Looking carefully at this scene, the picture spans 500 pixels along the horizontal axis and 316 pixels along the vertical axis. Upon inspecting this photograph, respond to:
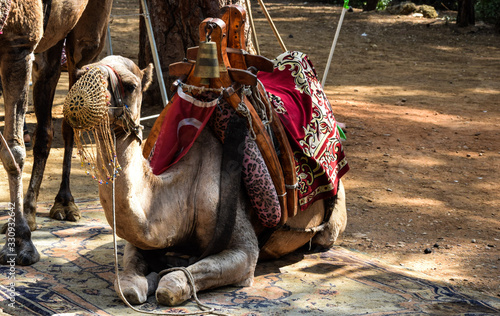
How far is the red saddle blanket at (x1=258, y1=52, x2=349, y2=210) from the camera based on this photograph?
4.33m

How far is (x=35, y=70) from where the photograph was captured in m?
5.26

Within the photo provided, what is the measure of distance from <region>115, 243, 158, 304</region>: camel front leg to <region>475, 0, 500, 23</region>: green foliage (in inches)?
594

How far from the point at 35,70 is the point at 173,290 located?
2.66 meters

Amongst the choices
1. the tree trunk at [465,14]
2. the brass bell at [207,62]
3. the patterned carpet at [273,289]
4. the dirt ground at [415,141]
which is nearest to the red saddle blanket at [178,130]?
the brass bell at [207,62]

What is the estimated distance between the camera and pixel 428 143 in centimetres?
809

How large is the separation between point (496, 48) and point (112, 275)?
12.7 metres

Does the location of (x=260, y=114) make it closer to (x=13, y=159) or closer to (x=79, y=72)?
(x=79, y=72)

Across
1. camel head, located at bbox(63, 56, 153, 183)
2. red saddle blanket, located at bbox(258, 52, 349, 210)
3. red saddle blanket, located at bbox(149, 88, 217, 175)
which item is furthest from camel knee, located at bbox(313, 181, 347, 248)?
camel head, located at bbox(63, 56, 153, 183)

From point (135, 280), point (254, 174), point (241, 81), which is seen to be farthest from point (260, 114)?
point (135, 280)

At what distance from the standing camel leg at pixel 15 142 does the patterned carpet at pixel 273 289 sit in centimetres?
12

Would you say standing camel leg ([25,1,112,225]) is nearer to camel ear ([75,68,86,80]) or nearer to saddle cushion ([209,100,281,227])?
saddle cushion ([209,100,281,227])

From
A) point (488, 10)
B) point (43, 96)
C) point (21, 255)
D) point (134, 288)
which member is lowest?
point (21, 255)

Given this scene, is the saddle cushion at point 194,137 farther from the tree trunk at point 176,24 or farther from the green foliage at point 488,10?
the green foliage at point 488,10

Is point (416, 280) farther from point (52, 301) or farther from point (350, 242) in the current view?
point (52, 301)
